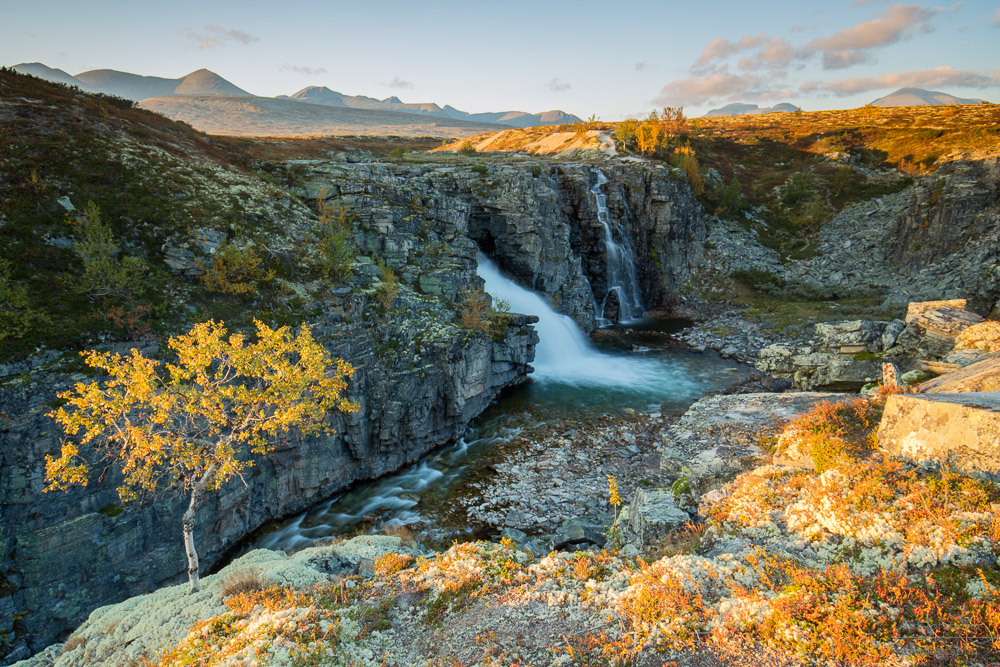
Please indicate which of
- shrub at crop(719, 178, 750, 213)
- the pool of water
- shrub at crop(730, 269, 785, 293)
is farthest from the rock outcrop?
shrub at crop(719, 178, 750, 213)

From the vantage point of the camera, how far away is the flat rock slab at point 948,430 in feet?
31.0

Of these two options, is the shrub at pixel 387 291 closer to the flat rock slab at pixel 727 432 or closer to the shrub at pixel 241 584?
the shrub at pixel 241 584

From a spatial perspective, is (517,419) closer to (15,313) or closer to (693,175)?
(15,313)

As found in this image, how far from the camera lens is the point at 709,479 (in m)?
14.8

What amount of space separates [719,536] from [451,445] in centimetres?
1641

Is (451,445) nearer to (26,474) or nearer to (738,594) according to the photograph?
(26,474)

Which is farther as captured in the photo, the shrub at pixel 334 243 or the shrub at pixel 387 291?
the shrub at pixel 387 291

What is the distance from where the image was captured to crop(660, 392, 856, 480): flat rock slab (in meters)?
15.3

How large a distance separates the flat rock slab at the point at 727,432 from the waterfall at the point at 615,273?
28129 mm

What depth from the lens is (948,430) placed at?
10203mm

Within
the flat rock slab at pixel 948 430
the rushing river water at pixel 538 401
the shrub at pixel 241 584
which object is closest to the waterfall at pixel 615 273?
the rushing river water at pixel 538 401

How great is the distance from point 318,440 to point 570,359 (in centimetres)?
2229

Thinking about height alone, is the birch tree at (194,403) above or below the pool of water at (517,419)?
above

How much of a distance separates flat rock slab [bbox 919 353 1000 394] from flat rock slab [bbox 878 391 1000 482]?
276 cm
